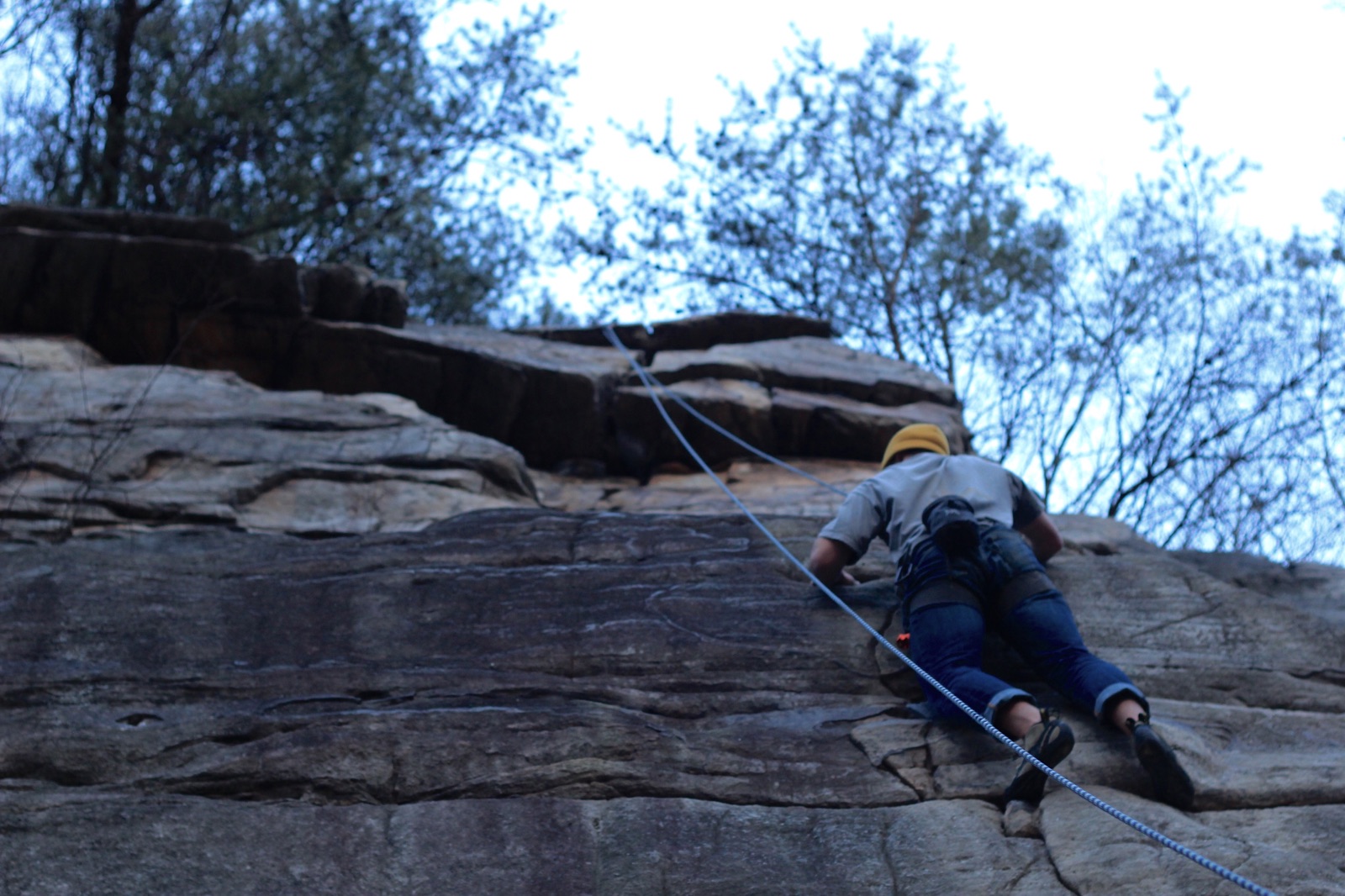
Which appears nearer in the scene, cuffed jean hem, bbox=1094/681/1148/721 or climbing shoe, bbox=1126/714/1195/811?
climbing shoe, bbox=1126/714/1195/811

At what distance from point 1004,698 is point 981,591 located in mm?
666

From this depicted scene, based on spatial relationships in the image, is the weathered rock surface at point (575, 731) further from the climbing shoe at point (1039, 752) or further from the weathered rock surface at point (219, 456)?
the weathered rock surface at point (219, 456)

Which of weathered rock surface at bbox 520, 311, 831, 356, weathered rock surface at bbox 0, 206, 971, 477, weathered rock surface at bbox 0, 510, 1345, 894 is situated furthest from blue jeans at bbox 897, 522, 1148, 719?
weathered rock surface at bbox 520, 311, 831, 356

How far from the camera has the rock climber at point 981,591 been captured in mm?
4004

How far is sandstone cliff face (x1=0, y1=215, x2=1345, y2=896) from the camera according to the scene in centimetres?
373

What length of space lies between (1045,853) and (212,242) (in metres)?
7.45

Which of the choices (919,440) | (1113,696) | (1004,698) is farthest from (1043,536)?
(1004,698)

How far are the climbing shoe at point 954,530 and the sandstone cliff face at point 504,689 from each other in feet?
1.75

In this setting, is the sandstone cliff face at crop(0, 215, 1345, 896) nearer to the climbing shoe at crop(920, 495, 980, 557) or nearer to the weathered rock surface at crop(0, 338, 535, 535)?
the weathered rock surface at crop(0, 338, 535, 535)

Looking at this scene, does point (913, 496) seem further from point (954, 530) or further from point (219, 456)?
point (219, 456)

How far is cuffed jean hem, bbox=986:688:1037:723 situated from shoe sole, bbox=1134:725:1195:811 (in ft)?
1.13

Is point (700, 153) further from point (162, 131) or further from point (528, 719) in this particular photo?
point (528, 719)

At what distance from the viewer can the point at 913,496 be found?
5109 millimetres

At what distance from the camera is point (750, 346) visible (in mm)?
10352
